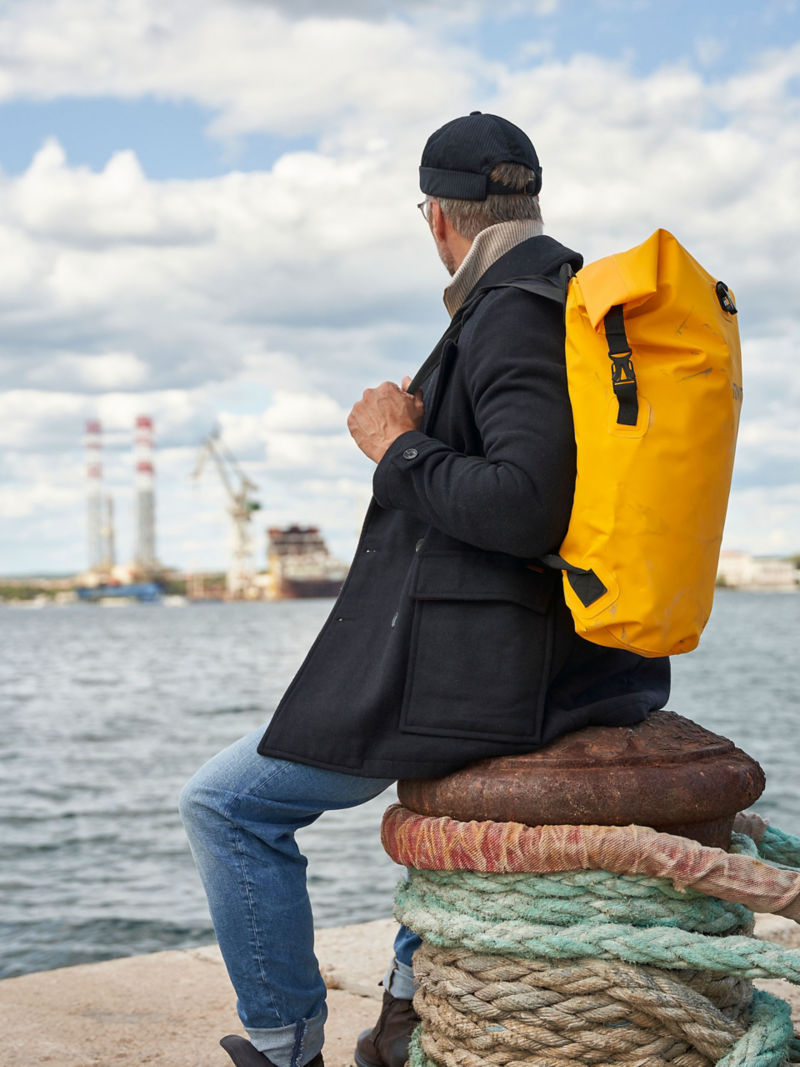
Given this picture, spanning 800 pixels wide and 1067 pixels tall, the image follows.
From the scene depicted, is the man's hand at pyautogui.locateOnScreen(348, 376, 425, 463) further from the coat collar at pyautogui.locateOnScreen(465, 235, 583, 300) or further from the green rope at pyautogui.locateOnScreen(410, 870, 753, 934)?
the green rope at pyautogui.locateOnScreen(410, 870, 753, 934)

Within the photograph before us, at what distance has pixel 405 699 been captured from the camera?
2123 millimetres

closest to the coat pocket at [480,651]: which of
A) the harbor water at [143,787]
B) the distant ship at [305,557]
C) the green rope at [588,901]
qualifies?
the green rope at [588,901]

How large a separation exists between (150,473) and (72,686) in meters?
82.3

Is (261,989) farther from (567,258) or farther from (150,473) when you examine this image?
(150,473)

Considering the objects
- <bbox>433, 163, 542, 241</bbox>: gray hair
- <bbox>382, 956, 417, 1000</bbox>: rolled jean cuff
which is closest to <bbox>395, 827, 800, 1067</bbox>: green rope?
<bbox>382, 956, 417, 1000</bbox>: rolled jean cuff

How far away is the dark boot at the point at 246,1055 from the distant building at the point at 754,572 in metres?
97.1

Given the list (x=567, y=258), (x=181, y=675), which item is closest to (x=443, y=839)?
(x=567, y=258)

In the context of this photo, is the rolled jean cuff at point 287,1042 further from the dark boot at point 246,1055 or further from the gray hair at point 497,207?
the gray hair at point 497,207

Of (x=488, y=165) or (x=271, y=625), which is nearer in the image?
(x=488, y=165)

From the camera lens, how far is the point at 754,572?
3991 inches

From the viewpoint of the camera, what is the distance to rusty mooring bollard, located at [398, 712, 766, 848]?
2.03 metres

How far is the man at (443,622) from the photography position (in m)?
2.01

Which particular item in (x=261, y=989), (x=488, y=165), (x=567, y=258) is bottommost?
(x=261, y=989)

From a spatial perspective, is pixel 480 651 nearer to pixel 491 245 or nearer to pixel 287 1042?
pixel 491 245
